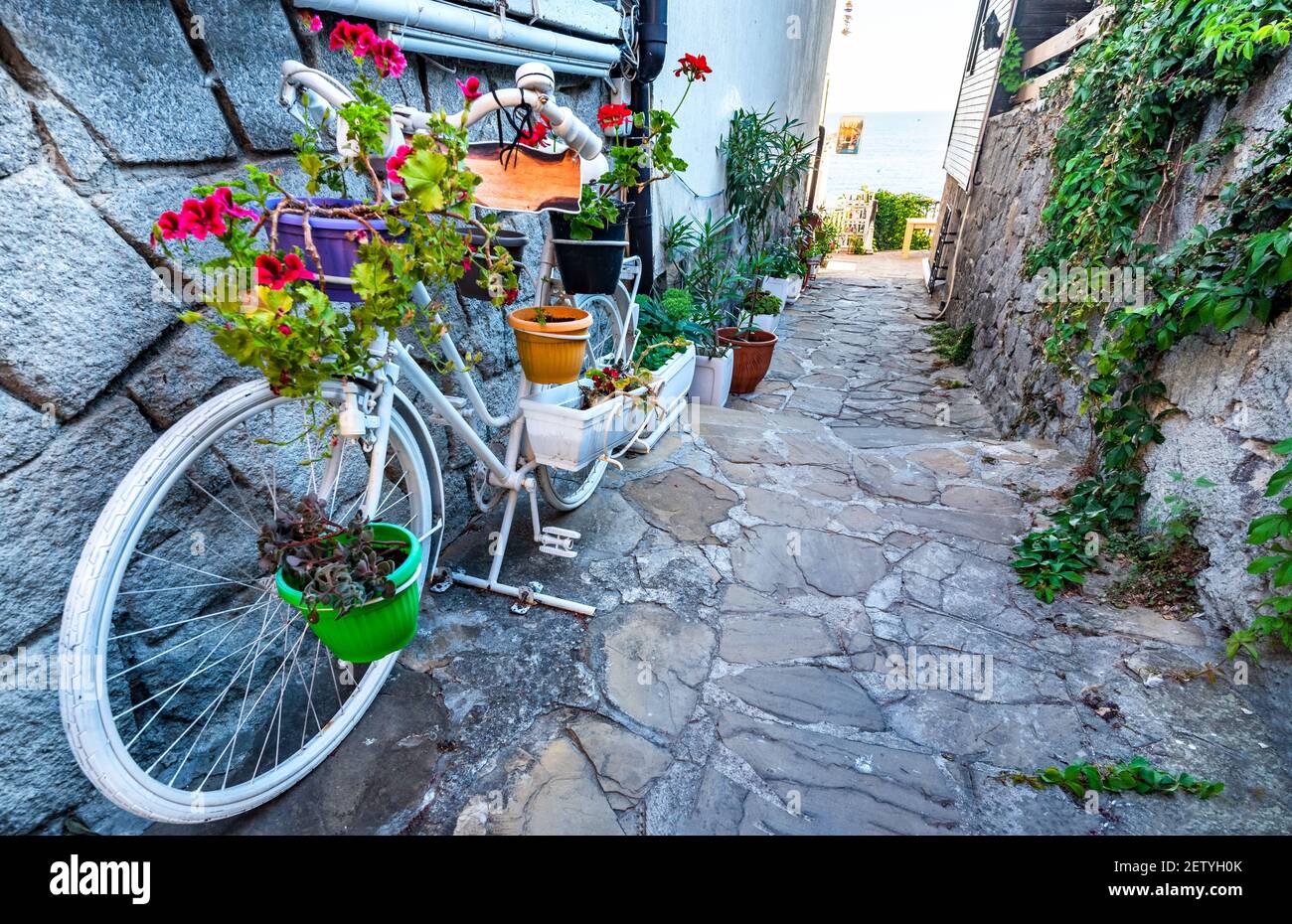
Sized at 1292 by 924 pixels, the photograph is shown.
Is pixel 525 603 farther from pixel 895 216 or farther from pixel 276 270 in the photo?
pixel 895 216

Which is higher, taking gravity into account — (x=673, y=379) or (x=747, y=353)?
(x=673, y=379)

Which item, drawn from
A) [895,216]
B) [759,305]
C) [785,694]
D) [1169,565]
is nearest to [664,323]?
[759,305]

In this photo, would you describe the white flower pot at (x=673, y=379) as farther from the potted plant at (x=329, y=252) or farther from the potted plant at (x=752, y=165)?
the potted plant at (x=752, y=165)

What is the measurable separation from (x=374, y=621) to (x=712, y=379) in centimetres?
348

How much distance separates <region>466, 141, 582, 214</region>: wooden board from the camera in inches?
71.6

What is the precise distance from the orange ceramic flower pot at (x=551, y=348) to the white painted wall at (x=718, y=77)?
3083 millimetres

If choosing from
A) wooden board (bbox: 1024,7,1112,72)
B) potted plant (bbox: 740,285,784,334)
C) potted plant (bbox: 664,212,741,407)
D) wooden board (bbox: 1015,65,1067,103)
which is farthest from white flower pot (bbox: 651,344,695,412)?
wooden board (bbox: 1015,65,1067,103)

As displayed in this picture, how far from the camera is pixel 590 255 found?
211cm

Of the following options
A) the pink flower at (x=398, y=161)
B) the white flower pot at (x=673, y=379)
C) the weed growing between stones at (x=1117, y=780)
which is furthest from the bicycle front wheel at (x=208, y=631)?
the weed growing between stones at (x=1117, y=780)

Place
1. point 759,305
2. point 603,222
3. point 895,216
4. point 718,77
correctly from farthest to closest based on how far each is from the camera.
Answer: point 895,216 < point 759,305 < point 718,77 < point 603,222

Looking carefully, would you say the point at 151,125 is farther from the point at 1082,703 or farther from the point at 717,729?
the point at 1082,703

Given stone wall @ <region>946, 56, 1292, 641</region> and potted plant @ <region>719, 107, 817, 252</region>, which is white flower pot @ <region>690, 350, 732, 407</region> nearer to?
stone wall @ <region>946, 56, 1292, 641</region>
